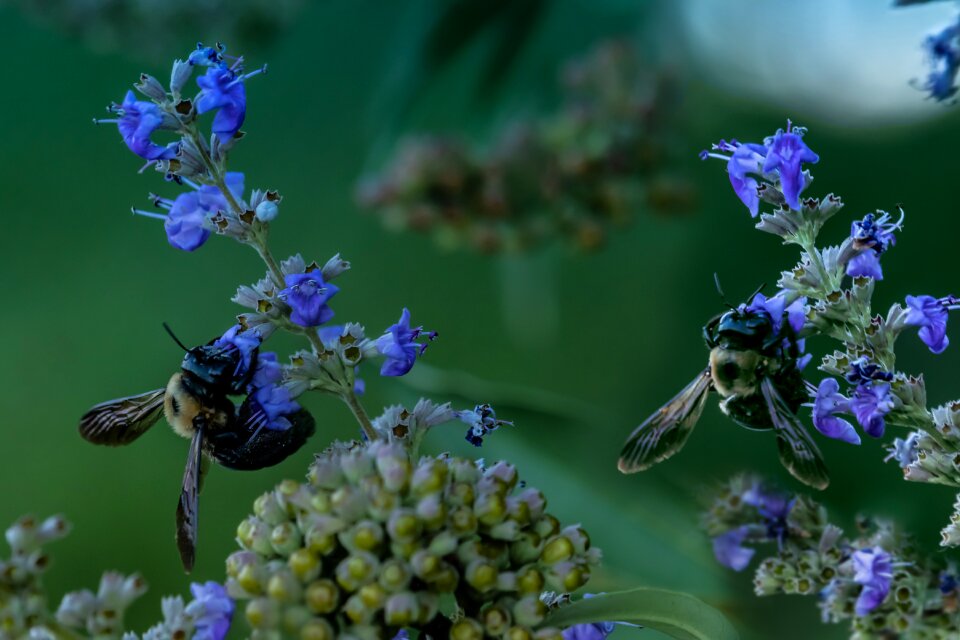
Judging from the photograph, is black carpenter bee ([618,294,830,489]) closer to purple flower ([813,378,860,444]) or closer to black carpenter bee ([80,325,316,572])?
purple flower ([813,378,860,444])

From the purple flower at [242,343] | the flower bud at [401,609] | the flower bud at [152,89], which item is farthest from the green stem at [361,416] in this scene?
the flower bud at [152,89]

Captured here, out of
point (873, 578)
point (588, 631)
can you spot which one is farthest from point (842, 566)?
point (588, 631)

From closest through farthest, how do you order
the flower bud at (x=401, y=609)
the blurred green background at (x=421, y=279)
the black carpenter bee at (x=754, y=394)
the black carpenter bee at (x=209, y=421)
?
1. the flower bud at (x=401, y=609)
2. the black carpenter bee at (x=754, y=394)
3. the black carpenter bee at (x=209, y=421)
4. the blurred green background at (x=421, y=279)

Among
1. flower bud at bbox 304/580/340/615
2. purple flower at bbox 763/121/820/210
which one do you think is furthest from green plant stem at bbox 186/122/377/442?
purple flower at bbox 763/121/820/210

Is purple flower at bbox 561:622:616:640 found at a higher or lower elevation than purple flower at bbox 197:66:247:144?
lower

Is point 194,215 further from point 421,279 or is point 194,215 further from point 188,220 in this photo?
point 421,279

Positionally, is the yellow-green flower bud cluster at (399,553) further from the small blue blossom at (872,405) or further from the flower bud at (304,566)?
the small blue blossom at (872,405)

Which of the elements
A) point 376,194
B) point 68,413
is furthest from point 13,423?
point 376,194
